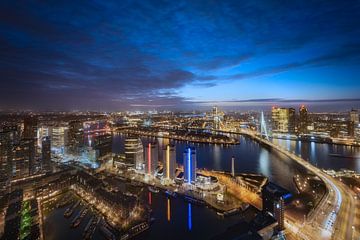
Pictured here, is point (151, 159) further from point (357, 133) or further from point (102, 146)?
point (357, 133)

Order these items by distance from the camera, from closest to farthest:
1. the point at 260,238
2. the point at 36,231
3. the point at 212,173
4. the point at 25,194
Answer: the point at 260,238, the point at 36,231, the point at 25,194, the point at 212,173

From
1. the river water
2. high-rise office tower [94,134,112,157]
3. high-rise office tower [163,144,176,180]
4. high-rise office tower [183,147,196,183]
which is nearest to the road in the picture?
the river water

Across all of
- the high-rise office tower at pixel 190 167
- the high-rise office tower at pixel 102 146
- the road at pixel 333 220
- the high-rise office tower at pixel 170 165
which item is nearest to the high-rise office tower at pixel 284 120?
the road at pixel 333 220

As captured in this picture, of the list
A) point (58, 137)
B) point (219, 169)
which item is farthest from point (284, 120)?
point (58, 137)

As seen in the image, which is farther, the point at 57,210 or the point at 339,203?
the point at 57,210

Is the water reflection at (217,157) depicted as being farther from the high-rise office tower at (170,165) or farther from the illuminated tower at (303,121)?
the illuminated tower at (303,121)

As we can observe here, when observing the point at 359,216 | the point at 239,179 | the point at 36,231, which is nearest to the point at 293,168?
the point at 239,179

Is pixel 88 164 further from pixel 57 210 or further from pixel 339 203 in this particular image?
pixel 339 203
